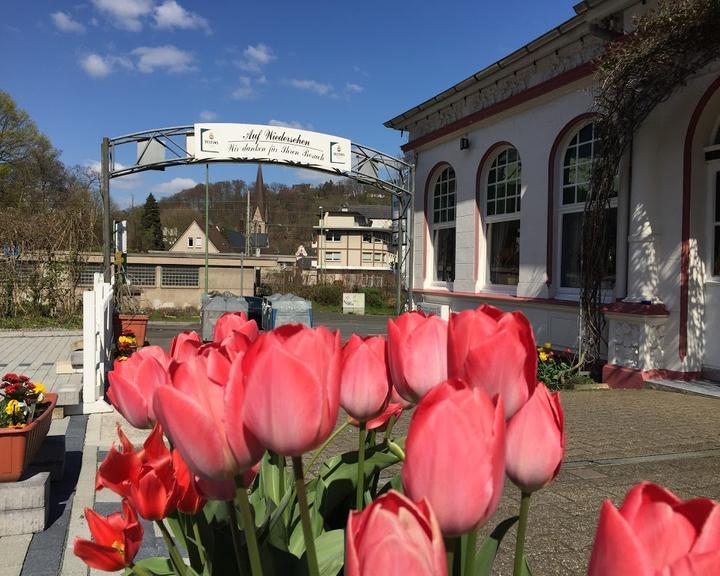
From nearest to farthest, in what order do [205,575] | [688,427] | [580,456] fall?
[205,575], [580,456], [688,427]

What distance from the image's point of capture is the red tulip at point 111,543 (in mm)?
984

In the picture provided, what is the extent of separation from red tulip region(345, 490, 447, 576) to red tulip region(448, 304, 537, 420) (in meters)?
0.23

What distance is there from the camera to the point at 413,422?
2.06 feet

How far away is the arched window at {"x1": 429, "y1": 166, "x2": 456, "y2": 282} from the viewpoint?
44.4ft

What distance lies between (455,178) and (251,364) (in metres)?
12.9

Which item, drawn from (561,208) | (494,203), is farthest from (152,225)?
Result: (561,208)

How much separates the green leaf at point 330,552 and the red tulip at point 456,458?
0.45 m

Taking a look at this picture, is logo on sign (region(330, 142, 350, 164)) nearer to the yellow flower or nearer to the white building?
the white building

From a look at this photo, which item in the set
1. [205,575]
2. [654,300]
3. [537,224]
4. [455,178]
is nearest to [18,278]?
[455,178]

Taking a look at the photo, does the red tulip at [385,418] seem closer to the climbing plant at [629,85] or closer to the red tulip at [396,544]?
the red tulip at [396,544]

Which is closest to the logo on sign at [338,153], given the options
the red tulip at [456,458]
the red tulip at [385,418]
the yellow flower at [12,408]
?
the yellow flower at [12,408]

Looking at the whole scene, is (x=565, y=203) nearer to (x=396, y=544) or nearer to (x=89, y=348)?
(x=89, y=348)

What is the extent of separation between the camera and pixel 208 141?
12.6m

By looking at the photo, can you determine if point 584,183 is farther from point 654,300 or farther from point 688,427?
point 688,427
